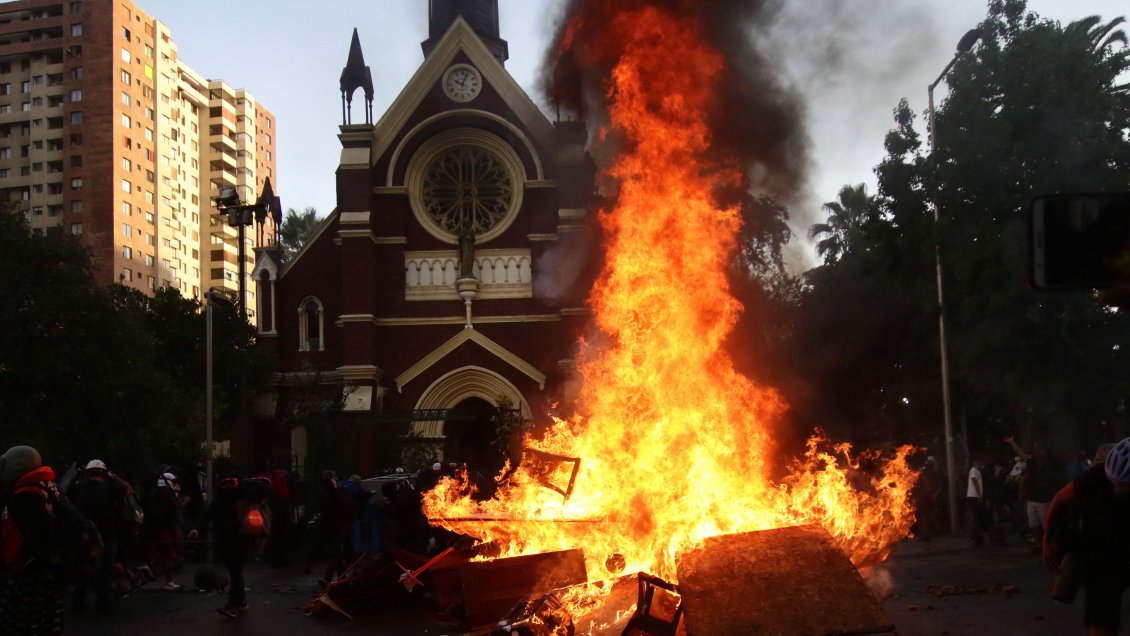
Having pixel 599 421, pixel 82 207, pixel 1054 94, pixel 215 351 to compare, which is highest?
pixel 82 207

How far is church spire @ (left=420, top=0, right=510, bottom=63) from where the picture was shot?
3659 cm

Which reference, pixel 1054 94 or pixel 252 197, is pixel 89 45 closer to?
pixel 252 197

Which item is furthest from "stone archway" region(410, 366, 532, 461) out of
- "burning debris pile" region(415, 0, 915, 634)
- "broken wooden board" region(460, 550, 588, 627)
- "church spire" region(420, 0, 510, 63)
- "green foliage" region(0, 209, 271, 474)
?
"broken wooden board" region(460, 550, 588, 627)

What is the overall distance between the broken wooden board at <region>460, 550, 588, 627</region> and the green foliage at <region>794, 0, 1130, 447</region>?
9556 millimetres

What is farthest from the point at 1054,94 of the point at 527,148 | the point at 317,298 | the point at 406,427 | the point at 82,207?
the point at 82,207

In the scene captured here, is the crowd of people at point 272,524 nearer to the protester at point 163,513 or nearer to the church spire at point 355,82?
the protester at point 163,513

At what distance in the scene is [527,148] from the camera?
3081 cm

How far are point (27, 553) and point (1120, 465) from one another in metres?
6.62

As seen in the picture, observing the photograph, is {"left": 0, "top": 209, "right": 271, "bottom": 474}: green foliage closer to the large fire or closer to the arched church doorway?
the arched church doorway

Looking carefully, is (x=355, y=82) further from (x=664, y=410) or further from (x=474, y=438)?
(x=664, y=410)

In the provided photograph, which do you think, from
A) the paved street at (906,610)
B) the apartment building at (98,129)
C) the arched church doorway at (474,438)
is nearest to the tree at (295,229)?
the apartment building at (98,129)

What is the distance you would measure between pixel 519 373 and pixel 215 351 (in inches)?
585

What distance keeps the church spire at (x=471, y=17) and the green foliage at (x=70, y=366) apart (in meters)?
17.8

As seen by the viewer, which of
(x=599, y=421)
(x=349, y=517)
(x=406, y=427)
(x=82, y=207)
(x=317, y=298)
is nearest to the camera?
(x=599, y=421)
